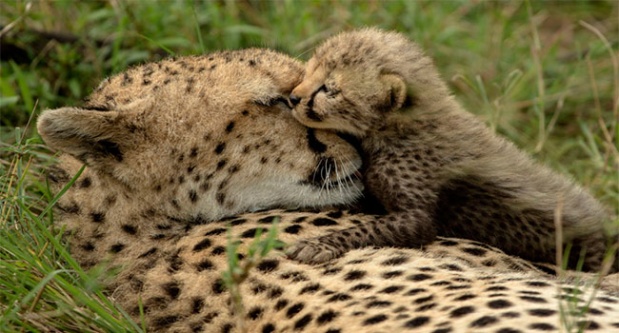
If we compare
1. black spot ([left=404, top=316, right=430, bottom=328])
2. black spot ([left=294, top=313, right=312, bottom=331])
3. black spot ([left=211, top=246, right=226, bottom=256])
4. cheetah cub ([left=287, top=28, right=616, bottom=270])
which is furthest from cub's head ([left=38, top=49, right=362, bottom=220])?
black spot ([left=404, top=316, right=430, bottom=328])

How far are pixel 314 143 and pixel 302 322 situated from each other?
733mm

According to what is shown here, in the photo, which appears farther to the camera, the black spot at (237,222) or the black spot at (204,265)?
the black spot at (237,222)

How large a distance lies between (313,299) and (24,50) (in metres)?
2.48

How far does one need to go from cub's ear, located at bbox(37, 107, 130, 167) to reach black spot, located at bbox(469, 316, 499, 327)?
1.15 metres

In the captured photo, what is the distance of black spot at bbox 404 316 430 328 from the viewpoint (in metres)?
2.38

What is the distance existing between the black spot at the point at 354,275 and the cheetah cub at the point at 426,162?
0.25 m

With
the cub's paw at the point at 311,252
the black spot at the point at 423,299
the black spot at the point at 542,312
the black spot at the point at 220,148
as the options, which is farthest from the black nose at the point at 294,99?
the black spot at the point at 542,312

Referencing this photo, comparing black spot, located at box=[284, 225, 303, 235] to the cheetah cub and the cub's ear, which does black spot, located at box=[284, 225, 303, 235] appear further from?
the cub's ear

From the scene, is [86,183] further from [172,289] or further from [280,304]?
[280,304]

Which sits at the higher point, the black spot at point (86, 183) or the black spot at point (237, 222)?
the black spot at point (86, 183)

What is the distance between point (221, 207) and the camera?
3018 millimetres

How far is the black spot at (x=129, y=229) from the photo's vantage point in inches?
116

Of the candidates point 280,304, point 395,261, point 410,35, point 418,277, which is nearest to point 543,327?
point 418,277

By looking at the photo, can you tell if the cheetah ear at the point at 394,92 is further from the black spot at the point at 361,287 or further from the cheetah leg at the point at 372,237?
the black spot at the point at 361,287
